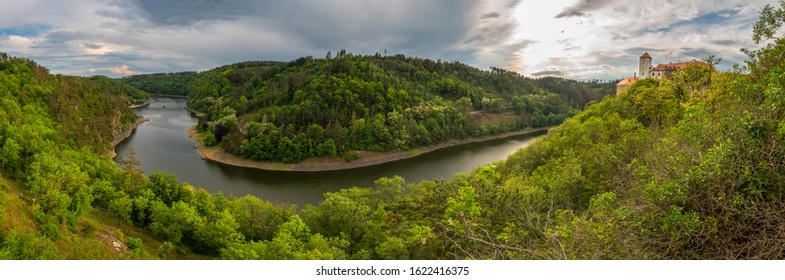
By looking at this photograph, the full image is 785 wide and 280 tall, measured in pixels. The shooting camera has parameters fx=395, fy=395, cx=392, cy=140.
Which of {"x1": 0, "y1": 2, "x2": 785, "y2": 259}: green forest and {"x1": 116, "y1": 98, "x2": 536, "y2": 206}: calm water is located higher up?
{"x1": 0, "y1": 2, "x2": 785, "y2": 259}: green forest

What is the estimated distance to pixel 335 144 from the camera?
38.4 meters

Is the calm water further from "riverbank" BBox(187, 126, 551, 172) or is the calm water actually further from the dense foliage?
the dense foliage

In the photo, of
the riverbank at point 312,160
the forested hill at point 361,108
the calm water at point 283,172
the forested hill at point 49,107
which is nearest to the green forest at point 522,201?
the forested hill at point 49,107

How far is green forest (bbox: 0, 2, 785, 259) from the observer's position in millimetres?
3912

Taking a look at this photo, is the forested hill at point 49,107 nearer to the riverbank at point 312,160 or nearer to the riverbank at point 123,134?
the riverbank at point 123,134

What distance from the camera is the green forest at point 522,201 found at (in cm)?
391

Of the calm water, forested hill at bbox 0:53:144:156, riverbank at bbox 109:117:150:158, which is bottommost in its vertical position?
the calm water

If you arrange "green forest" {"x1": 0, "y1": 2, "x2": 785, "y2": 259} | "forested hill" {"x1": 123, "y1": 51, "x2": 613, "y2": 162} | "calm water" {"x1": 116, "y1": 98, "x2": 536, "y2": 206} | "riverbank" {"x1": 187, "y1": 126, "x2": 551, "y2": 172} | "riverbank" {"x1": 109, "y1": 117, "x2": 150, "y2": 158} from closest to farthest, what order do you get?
"green forest" {"x1": 0, "y1": 2, "x2": 785, "y2": 259}
"calm water" {"x1": 116, "y1": 98, "x2": 536, "y2": 206}
"riverbank" {"x1": 187, "y1": 126, "x2": 551, "y2": 172}
"forested hill" {"x1": 123, "y1": 51, "x2": 613, "y2": 162}
"riverbank" {"x1": 109, "y1": 117, "x2": 150, "y2": 158}

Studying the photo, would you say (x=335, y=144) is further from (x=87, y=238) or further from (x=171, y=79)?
(x=171, y=79)

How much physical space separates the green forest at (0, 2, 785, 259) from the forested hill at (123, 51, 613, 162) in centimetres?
1619

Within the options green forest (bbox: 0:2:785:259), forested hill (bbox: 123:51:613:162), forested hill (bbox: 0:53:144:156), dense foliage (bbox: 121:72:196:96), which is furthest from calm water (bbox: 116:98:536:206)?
dense foliage (bbox: 121:72:196:96)

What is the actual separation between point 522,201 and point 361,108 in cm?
3841

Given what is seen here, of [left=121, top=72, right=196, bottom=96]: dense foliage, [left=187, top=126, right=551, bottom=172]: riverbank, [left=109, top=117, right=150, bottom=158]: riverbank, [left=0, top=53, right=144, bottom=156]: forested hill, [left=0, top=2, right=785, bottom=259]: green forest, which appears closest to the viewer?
[left=0, top=2, right=785, bottom=259]: green forest
